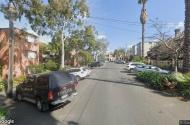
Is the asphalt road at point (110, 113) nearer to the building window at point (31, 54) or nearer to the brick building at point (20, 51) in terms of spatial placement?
the brick building at point (20, 51)

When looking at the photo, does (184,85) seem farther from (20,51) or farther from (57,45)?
(57,45)

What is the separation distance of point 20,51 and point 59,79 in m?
11.2

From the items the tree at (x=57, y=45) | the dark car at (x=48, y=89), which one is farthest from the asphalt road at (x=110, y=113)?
the tree at (x=57, y=45)

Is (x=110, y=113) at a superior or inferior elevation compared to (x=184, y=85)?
inferior

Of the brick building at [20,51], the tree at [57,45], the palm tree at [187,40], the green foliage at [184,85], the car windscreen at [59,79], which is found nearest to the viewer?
the car windscreen at [59,79]

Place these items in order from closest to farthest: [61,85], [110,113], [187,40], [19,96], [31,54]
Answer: [110,113] → [61,85] → [19,96] → [187,40] → [31,54]

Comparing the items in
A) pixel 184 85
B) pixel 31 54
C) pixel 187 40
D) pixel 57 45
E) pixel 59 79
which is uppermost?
pixel 57 45

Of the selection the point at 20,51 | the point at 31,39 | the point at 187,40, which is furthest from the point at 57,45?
the point at 187,40

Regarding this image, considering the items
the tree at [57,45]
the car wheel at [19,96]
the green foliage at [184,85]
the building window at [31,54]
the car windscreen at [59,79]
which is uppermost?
the tree at [57,45]

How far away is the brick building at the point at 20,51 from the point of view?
1197cm

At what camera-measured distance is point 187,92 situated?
6152 mm

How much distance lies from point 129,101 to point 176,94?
3311 mm

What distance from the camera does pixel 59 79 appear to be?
17.6 ft

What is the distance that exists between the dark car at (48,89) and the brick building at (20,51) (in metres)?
7.51
